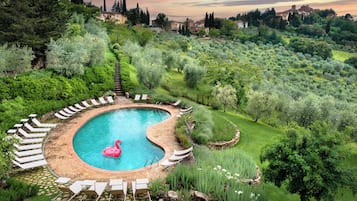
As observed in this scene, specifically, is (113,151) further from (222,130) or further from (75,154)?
(222,130)

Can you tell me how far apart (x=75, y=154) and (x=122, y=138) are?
145 inches

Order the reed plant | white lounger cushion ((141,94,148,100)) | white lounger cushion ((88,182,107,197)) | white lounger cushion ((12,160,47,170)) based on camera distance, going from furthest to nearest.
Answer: white lounger cushion ((141,94,148,100)) → white lounger cushion ((12,160,47,170)) → white lounger cushion ((88,182,107,197)) → the reed plant

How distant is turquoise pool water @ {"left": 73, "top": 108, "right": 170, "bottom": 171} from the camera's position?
14.8 m

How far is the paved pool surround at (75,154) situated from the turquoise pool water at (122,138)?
1.33 ft

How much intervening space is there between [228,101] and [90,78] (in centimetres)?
1229

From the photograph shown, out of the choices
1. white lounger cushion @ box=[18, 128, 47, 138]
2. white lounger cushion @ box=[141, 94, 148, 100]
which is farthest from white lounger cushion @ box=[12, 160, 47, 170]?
white lounger cushion @ box=[141, 94, 148, 100]

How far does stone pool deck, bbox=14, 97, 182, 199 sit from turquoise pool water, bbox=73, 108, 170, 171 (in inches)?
18.9

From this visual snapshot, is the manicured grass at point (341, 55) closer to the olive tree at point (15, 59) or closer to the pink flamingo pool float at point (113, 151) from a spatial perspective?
the olive tree at point (15, 59)

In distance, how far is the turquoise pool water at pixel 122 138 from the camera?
14.8 m

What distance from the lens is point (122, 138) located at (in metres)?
18.0

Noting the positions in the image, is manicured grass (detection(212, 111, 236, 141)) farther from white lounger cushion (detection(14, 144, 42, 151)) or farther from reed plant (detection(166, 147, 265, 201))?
white lounger cushion (detection(14, 144, 42, 151))

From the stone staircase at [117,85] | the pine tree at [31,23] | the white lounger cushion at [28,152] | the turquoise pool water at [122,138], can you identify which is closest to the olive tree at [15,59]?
the pine tree at [31,23]

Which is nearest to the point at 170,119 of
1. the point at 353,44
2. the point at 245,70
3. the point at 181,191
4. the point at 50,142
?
the point at 50,142

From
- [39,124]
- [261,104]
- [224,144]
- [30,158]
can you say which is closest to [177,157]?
[224,144]
